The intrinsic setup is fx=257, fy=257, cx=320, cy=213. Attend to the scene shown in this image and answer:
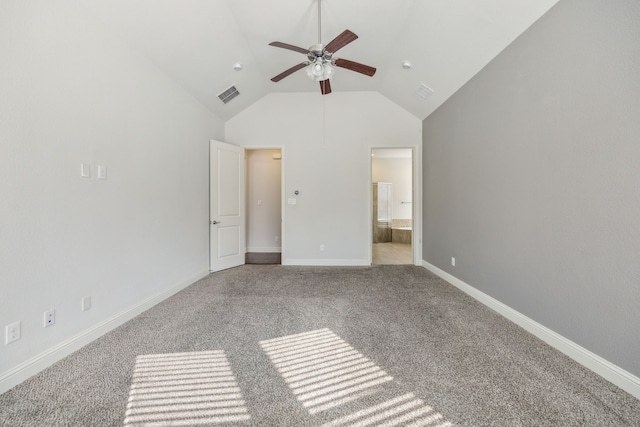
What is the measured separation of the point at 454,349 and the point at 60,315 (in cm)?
296

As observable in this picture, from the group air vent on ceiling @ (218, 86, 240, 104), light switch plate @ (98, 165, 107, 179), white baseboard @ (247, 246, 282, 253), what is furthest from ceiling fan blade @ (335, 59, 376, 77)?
white baseboard @ (247, 246, 282, 253)

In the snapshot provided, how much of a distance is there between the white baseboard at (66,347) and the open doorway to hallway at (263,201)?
336 cm

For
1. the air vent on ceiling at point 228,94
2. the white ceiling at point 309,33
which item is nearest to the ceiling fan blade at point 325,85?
the white ceiling at point 309,33

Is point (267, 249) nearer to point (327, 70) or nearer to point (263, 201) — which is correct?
point (263, 201)

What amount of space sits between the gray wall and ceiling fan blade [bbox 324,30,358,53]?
1546 mm

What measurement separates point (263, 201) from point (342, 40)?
4534mm

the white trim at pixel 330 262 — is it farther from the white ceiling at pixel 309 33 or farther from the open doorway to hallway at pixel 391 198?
the open doorway to hallway at pixel 391 198

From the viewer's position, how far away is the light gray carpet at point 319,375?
135 centimetres

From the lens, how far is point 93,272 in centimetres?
216

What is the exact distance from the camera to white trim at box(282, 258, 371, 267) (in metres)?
4.86

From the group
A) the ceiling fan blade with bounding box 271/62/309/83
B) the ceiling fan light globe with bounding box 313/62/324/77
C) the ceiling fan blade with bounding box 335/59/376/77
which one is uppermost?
the ceiling fan blade with bounding box 271/62/309/83

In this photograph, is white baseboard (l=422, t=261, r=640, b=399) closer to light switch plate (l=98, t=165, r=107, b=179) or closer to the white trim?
the white trim

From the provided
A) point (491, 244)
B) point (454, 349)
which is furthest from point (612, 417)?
point (491, 244)

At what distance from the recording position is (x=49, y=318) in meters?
1.81
